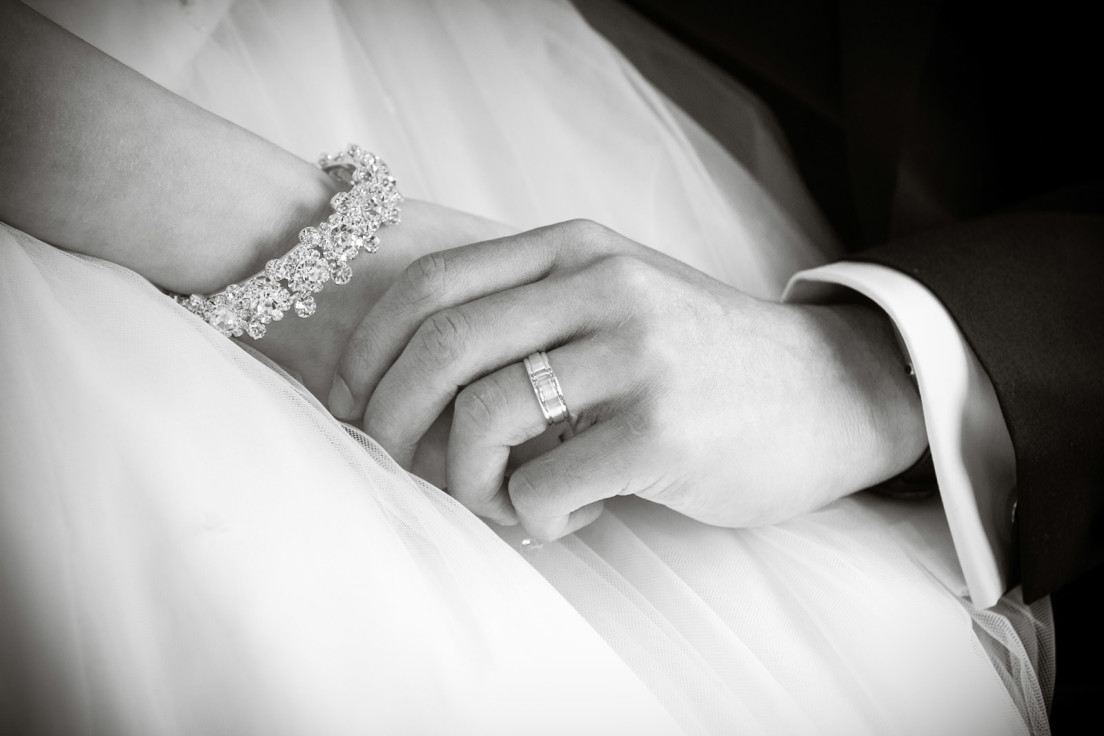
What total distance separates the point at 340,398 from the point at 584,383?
219 mm

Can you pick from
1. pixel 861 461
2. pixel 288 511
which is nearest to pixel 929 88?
pixel 861 461

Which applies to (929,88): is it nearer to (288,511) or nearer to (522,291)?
(522,291)

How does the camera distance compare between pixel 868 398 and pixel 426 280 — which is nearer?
pixel 426 280

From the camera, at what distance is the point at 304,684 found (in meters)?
0.44

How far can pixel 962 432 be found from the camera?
70 cm

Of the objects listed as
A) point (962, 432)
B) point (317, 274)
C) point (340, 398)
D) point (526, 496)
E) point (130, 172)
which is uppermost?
point (130, 172)

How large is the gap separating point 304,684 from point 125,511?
16 cm

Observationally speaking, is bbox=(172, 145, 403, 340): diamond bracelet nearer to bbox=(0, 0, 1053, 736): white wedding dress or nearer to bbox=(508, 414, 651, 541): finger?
bbox=(0, 0, 1053, 736): white wedding dress

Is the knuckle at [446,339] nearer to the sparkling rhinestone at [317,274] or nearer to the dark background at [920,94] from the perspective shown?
the sparkling rhinestone at [317,274]

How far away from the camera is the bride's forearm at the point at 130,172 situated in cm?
56

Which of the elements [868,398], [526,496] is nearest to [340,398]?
[526,496]

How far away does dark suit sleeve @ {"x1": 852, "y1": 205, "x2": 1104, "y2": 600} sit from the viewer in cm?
68

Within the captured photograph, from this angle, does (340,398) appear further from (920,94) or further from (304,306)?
(920,94)

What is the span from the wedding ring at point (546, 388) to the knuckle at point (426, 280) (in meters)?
0.10
